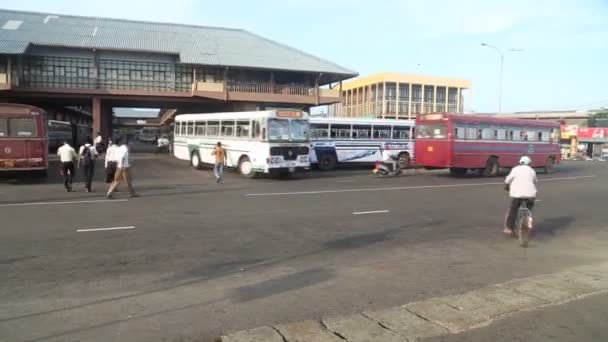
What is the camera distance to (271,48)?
45719 mm

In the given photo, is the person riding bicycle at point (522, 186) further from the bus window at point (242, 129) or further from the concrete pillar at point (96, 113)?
the concrete pillar at point (96, 113)

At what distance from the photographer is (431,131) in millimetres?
24328

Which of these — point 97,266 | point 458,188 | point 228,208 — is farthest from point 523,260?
point 458,188

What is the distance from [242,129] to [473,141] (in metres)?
10.7

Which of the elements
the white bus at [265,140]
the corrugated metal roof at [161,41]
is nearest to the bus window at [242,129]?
the white bus at [265,140]

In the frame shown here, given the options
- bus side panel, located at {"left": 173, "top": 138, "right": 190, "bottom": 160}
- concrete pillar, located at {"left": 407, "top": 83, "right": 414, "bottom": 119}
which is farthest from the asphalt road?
concrete pillar, located at {"left": 407, "top": 83, "right": 414, "bottom": 119}

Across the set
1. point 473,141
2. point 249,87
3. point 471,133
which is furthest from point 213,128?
point 249,87

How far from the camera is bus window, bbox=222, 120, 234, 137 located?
23.5m

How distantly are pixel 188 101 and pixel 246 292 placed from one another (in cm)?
3854

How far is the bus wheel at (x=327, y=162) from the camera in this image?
28203 millimetres

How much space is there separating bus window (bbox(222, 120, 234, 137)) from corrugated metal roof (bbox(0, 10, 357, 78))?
16.5m

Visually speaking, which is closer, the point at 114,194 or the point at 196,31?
the point at 114,194

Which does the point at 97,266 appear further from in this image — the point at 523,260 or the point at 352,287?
the point at 523,260

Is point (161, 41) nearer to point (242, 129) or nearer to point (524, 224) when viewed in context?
point (242, 129)
